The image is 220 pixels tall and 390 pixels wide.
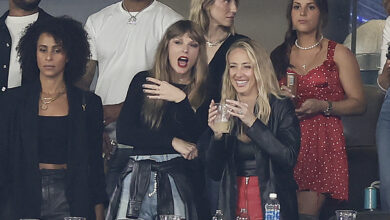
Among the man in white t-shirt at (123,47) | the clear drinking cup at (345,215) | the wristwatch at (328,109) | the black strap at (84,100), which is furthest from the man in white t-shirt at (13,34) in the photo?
the clear drinking cup at (345,215)

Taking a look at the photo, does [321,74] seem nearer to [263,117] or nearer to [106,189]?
[263,117]

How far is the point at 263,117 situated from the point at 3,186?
140cm

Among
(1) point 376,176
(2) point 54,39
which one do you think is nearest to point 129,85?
(2) point 54,39

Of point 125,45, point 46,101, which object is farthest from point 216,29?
point 46,101

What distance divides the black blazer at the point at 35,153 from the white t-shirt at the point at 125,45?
387 millimetres

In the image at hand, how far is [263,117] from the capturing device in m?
6.29

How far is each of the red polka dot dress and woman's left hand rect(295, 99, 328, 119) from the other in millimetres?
74

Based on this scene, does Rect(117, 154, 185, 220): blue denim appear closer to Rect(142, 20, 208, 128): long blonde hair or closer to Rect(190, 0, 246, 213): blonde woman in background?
Rect(142, 20, 208, 128): long blonde hair

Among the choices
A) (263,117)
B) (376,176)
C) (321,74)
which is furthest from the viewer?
(376,176)

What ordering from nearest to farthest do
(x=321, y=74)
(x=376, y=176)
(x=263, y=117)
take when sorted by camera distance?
(x=263, y=117) < (x=321, y=74) < (x=376, y=176)

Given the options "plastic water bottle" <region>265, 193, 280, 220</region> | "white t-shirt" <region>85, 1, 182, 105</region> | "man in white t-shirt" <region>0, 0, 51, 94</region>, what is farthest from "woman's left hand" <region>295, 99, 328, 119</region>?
"man in white t-shirt" <region>0, 0, 51, 94</region>

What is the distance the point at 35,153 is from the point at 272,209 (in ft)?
4.15

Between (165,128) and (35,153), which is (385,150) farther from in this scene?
(35,153)

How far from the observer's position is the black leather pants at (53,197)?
630cm
